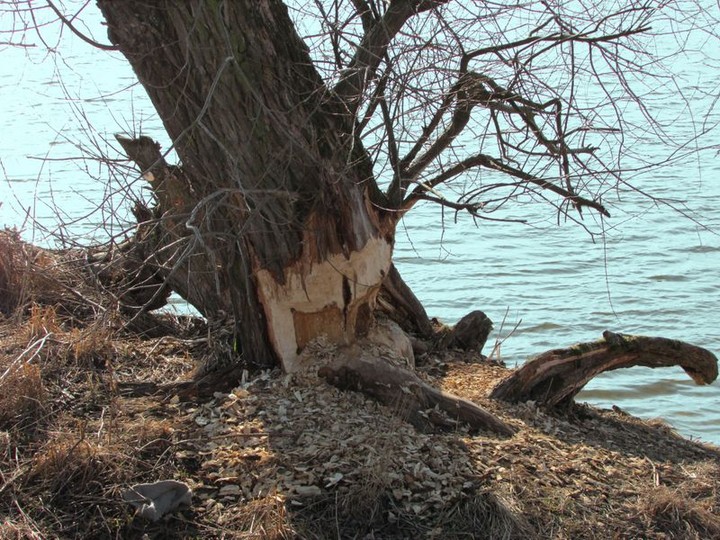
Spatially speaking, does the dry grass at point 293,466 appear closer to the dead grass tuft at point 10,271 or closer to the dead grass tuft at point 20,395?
the dead grass tuft at point 20,395

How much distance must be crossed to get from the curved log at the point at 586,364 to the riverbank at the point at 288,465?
0.18 metres

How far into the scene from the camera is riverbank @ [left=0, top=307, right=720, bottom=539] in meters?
4.40

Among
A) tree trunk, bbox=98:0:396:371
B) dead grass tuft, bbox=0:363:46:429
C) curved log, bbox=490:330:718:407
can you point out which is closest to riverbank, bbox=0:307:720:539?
dead grass tuft, bbox=0:363:46:429

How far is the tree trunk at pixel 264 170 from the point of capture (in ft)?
16.3

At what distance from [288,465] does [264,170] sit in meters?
1.61

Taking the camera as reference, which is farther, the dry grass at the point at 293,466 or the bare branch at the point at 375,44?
the bare branch at the point at 375,44

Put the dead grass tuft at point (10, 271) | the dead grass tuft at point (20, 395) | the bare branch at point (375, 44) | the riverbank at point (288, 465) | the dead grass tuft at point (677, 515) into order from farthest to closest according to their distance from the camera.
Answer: the dead grass tuft at point (10, 271) < the bare branch at point (375, 44) < the dead grass tuft at point (20, 395) < the dead grass tuft at point (677, 515) < the riverbank at point (288, 465)

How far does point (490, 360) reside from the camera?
7137 millimetres

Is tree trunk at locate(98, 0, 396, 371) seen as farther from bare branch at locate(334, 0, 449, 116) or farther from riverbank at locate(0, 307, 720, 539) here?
riverbank at locate(0, 307, 720, 539)

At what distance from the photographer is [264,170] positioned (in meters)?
5.21

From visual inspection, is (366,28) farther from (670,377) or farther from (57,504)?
(670,377)

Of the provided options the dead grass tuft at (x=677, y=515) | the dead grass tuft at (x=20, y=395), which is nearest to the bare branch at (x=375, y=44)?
the dead grass tuft at (x=20, y=395)

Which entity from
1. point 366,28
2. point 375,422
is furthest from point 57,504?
point 366,28

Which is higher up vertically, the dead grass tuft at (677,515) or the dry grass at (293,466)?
the dry grass at (293,466)
